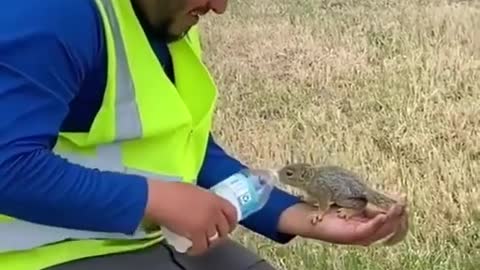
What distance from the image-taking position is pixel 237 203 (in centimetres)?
188

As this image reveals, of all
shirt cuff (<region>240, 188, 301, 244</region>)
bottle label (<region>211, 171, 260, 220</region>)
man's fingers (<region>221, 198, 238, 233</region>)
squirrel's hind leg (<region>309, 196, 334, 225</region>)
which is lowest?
shirt cuff (<region>240, 188, 301, 244</region>)

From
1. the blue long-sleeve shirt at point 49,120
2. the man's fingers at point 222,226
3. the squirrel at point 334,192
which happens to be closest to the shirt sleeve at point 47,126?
the blue long-sleeve shirt at point 49,120

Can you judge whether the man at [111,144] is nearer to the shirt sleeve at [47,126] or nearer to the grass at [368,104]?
the shirt sleeve at [47,126]

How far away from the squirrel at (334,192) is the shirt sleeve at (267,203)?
50mm

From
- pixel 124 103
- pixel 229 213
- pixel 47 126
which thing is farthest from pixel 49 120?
pixel 229 213

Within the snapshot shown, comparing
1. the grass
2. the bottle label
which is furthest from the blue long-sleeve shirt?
Result: the grass

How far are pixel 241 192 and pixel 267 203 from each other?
0.17 meters

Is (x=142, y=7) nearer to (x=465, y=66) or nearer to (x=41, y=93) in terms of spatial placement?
(x=41, y=93)

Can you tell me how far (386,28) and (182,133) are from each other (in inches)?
153

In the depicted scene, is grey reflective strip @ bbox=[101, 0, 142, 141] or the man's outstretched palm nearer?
grey reflective strip @ bbox=[101, 0, 142, 141]

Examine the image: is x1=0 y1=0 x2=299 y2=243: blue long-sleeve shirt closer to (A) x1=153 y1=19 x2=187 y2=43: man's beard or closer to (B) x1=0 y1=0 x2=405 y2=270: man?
(B) x1=0 y1=0 x2=405 y2=270: man

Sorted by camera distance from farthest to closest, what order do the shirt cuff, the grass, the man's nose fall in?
the grass → the shirt cuff → the man's nose

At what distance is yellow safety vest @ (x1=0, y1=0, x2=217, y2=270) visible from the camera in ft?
5.79

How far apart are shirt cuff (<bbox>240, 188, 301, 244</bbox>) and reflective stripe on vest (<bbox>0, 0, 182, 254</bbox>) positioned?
0.86 ft
